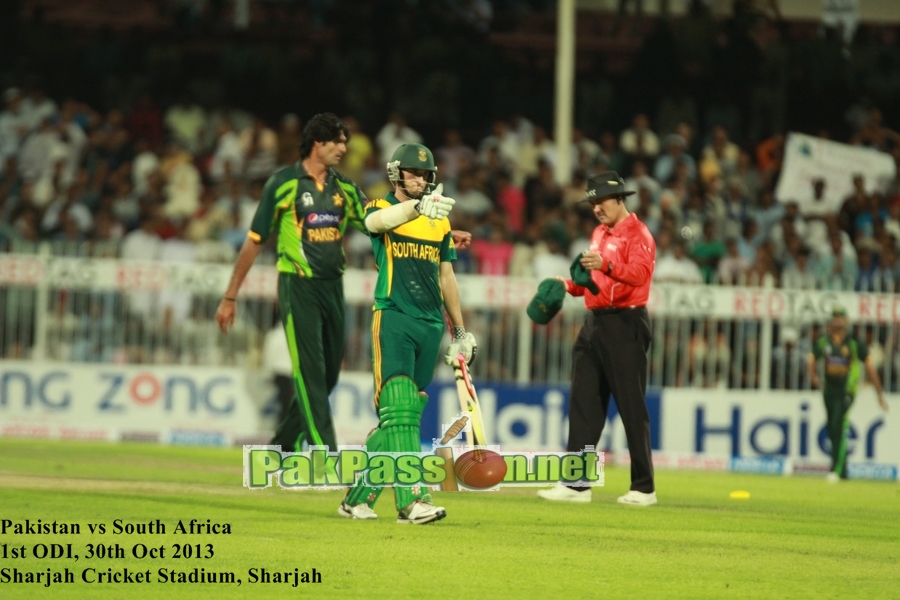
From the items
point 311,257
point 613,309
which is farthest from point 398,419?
point 613,309

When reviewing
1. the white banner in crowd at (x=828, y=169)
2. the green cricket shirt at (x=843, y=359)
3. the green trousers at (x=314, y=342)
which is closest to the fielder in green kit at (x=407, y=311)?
the green trousers at (x=314, y=342)

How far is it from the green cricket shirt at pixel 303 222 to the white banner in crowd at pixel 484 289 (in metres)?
7.05

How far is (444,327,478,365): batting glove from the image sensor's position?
31.7 ft

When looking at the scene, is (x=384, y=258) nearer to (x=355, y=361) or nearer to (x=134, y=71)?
(x=355, y=361)

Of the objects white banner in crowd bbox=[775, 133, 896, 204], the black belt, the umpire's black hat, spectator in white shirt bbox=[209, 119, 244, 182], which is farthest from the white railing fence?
the umpire's black hat

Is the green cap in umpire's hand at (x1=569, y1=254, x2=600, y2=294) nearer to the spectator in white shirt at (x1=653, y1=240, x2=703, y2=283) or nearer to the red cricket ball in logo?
the red cricket ball in logo

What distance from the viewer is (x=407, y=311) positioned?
967cm

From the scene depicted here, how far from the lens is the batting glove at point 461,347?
381 inches

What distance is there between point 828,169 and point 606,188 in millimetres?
11427

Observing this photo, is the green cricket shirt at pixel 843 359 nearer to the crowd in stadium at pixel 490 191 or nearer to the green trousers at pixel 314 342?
the crowd in stadium at pixel 490 191

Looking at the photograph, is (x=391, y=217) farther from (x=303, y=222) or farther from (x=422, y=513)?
(x=303, y=222)

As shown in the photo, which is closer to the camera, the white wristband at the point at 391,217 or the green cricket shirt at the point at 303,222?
the white wristband at the point at 391,217

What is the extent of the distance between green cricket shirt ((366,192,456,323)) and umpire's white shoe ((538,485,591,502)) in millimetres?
3020

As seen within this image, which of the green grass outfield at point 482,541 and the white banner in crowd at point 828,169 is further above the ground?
the white banner in crowd at point 828,169
